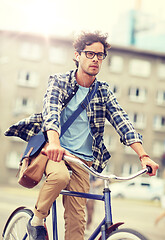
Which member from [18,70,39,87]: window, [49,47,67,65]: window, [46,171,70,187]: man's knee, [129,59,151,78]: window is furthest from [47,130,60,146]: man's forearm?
[129,59,151,78]: window

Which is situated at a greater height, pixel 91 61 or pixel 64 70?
pixel 64 70

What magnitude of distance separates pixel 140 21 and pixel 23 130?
6290 centimetres

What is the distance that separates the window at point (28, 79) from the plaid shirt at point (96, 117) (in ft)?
152

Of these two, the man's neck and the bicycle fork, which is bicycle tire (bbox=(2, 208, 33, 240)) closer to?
A: the bicycle fork

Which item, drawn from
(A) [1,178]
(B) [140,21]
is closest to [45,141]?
(A) [1,178]

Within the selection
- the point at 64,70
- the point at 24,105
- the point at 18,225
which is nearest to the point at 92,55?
the point at 18,225

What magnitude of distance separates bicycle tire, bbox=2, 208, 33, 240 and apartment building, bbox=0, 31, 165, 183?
43743 millimetres

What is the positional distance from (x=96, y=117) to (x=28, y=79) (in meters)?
47.7

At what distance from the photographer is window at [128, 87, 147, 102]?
53.2 m

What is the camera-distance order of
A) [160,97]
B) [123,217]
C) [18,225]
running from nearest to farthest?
1. [18,225]
2. [123,217]
3. [160,97]

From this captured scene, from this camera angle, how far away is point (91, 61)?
338 cm

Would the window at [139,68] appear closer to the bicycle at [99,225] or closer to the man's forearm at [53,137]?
the bicycle at [99,225]

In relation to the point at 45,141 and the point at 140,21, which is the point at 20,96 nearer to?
the point at 140,21

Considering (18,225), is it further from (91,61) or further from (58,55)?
(58,55)
